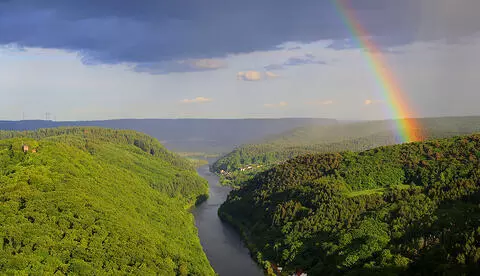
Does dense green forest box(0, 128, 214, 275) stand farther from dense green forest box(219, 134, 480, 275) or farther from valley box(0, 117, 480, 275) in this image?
dense green forest box(219, 134, 480, 275)

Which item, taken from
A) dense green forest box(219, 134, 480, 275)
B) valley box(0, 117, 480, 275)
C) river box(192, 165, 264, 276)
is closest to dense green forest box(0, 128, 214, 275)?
valley box(0, 117, 480, 275)

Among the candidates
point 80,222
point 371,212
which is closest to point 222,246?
point 371,212

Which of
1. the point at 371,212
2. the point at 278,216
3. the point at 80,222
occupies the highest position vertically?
the point at 80,222

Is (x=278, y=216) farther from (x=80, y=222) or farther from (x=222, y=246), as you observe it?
(x=80, y=222)

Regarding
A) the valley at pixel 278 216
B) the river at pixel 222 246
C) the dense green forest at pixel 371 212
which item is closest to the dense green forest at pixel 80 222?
the valley at pixel 278 216

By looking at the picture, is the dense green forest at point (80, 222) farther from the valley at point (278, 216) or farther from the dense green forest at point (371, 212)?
the dense green forest at point (371, 212)

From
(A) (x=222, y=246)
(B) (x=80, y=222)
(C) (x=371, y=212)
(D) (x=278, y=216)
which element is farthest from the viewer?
(A) (x=222, y=246)
